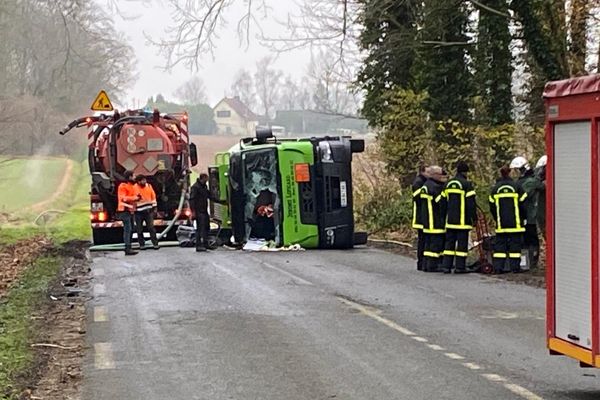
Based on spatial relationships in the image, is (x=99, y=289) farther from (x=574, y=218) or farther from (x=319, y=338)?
(x=574, y=218)

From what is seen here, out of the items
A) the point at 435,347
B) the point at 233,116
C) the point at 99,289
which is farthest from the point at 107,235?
the point at 233,116

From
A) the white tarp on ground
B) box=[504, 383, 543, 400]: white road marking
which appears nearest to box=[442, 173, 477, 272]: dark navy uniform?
the white tarp on ground

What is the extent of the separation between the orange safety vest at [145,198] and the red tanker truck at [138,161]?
3.97 ft

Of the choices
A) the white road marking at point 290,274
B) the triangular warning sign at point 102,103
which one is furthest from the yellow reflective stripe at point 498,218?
the triangular warning sign at point 102,103

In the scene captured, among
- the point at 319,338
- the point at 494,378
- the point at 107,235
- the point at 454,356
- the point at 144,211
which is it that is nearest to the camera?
the point at 494,378

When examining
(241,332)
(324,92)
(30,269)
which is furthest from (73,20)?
(324,92)

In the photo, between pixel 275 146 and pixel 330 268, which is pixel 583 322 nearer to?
Result: pixel 330 268

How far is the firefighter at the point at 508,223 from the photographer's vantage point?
16203 mm

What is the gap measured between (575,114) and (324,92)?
3007cm

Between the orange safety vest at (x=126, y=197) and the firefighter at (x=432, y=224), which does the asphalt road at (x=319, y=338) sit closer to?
the firefighter at (x=432, y=224)

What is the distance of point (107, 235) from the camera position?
2352 cm

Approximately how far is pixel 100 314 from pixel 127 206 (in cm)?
939

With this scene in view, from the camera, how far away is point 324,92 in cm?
3722

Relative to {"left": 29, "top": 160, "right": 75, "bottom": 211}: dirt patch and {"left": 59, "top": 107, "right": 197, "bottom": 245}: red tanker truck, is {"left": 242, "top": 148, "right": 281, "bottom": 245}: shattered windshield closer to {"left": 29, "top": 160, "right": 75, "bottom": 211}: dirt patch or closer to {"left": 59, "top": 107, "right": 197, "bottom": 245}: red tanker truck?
{"left": 59, "top": 107, "right": 197, "bottom": 245}: red tanker truck
